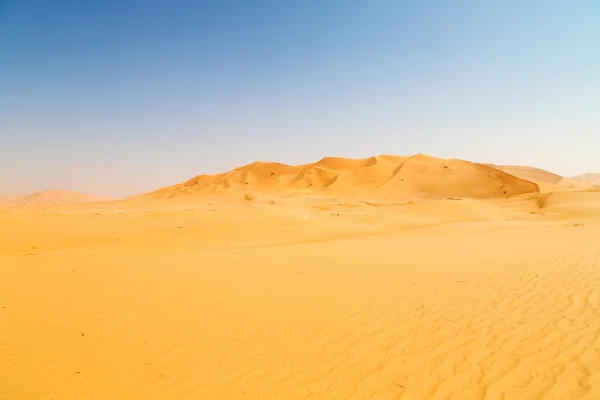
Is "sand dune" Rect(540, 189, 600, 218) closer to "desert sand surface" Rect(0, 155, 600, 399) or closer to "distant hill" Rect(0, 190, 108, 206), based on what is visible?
"desert sand surface" Rect(0, 155, 600, 399)

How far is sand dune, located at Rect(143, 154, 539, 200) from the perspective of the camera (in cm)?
4484

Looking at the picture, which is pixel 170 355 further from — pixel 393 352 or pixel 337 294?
pixel 337 294

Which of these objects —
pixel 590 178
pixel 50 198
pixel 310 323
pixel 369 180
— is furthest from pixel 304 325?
pixel 590 178

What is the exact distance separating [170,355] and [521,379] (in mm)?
3912

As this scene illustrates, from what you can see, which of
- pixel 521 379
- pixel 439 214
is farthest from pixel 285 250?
pixel 439 214

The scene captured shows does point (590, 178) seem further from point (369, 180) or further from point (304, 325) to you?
point (304, 325)

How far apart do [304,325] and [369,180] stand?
46617 mm

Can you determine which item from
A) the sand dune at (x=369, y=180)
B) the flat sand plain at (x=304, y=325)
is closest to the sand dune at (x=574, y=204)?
the sand dune at (x=369, y=180)

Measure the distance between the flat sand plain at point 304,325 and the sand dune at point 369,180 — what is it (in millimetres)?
35437

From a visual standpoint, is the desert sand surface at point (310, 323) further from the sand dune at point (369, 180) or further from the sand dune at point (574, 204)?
the sand dune at point (369, 180)

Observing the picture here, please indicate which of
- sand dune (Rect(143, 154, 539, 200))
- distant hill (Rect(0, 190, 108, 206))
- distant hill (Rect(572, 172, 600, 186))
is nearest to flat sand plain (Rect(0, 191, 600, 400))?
sand dune (Rect(143, 154, 539, 200))

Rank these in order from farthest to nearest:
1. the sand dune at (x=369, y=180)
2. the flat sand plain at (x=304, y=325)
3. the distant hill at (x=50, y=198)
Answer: the distant hill at (x=50, y=198) → the sand dune at (x=369, y=180) → the flat sand plain at (x=304, y=325)

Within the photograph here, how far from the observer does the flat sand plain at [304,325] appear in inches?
137

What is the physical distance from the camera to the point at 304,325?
16.6 feet
